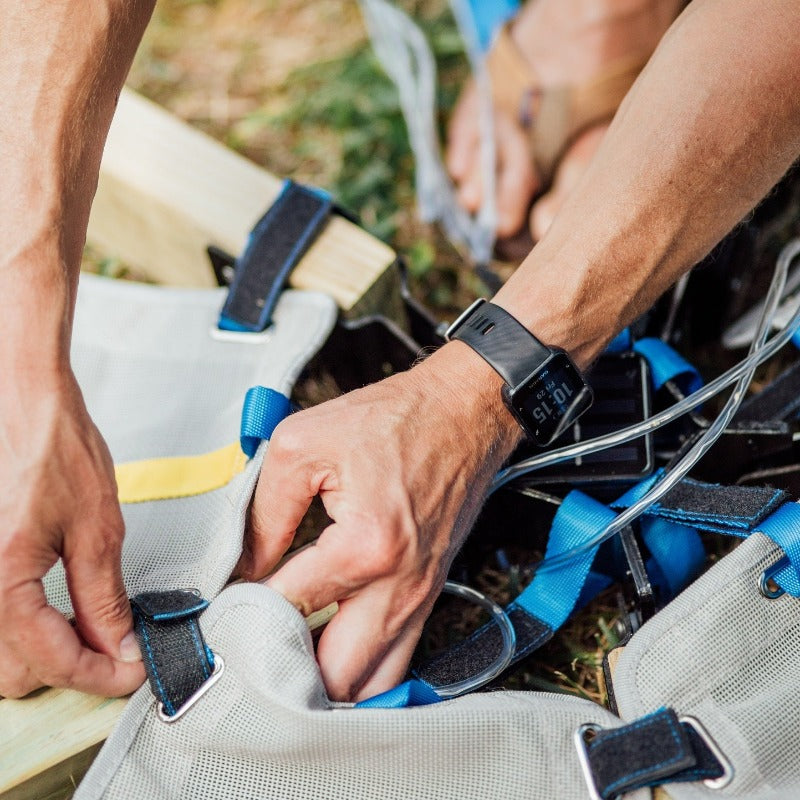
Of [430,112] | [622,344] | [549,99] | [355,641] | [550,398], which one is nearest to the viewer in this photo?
[355,641]

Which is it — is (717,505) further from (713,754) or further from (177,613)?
(177,613)

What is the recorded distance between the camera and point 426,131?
2.07 m

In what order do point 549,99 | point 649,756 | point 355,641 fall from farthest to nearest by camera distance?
point 549,99
point 355,641
point 649,756

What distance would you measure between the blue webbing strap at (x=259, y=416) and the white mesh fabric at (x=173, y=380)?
34 mm

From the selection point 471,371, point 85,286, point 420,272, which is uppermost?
point 471,371

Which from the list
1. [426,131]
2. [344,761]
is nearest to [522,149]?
[426,131]

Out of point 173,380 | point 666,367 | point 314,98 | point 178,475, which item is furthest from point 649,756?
point 314,98

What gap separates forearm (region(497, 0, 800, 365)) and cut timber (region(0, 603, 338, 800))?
675 millimetres

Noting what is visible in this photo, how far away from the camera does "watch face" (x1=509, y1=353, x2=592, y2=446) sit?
3.37 feet

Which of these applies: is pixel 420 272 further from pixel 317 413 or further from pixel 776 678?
pixel 776 678

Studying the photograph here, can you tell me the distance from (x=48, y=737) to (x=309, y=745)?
316 millimetres

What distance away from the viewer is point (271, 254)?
1.34m

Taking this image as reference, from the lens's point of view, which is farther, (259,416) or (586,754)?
(259,416)

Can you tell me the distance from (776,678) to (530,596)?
0.31m
